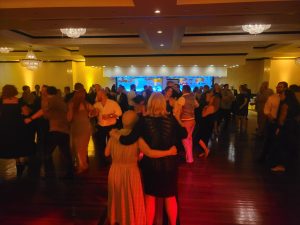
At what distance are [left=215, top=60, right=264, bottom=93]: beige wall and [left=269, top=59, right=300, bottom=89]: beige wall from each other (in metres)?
0.87

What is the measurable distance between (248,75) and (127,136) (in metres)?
14.0

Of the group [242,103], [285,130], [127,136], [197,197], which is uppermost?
[127,136]

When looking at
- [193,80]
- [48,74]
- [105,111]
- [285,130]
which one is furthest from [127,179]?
[48,74]

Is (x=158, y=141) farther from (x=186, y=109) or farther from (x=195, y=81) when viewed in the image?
(x=195, y=81)

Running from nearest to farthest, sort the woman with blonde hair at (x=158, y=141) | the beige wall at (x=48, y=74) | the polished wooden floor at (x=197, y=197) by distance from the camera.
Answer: the woman with blonde hair at (x=158, y=141)
the polished wooden floor at (x=197, y=197)
the beige wall at (x=48, y=74)

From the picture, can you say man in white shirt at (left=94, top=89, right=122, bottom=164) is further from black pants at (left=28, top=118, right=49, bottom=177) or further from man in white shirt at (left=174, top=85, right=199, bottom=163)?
black pants at (left=28, top=118, right=49, bottom=177)

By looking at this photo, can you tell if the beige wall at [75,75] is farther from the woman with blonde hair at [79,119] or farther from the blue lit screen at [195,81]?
the woman with blonde hair at [79,119]

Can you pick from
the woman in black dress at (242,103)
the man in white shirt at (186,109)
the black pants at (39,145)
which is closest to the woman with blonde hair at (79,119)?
the black pants at (39,145)

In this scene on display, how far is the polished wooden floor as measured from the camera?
306cm

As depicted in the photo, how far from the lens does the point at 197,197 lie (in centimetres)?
358

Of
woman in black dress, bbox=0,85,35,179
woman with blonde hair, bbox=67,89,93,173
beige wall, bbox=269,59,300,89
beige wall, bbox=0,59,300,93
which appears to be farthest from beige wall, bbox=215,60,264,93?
woman in black dress, bbox=0,85,35,179

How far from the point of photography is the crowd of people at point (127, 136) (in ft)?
7.90

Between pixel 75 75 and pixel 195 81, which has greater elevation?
pixel 75 75

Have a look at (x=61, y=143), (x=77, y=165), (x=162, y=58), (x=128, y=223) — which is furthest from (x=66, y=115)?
(x=162, y=58)
